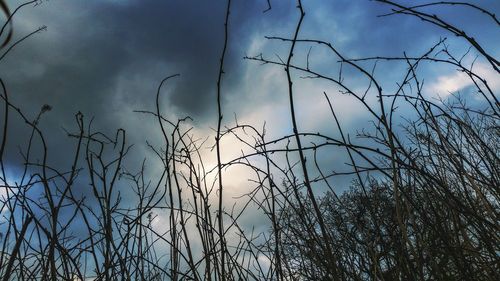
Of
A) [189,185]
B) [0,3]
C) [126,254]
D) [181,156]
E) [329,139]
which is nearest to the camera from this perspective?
[0,3]

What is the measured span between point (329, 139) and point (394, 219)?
0.46 m

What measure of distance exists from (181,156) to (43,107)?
0.55 m

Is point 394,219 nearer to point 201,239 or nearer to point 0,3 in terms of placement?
point 201,239

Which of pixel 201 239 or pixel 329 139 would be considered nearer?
pixel 329 139

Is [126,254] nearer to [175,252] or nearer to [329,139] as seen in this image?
[175,252]

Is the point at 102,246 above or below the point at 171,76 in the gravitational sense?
below

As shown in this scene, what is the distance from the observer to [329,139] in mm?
1305

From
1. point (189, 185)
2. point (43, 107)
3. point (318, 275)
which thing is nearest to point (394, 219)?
point (318, 275)

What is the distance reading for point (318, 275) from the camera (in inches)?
64.0

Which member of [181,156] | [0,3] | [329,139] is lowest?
[0,3]

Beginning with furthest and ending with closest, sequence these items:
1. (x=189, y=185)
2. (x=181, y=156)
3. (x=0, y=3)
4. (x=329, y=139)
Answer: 1. (x=181, y=156)
2. (x=189, y=185)
3. (x=329, y=139)
4. (x=0, y=3)

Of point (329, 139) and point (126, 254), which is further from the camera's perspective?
point (126, 254)

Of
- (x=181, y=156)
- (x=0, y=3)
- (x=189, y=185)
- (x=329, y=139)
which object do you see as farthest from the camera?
(x=181, y=156)

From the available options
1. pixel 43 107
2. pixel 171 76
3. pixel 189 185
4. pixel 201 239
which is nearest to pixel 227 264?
pixel 201 239
